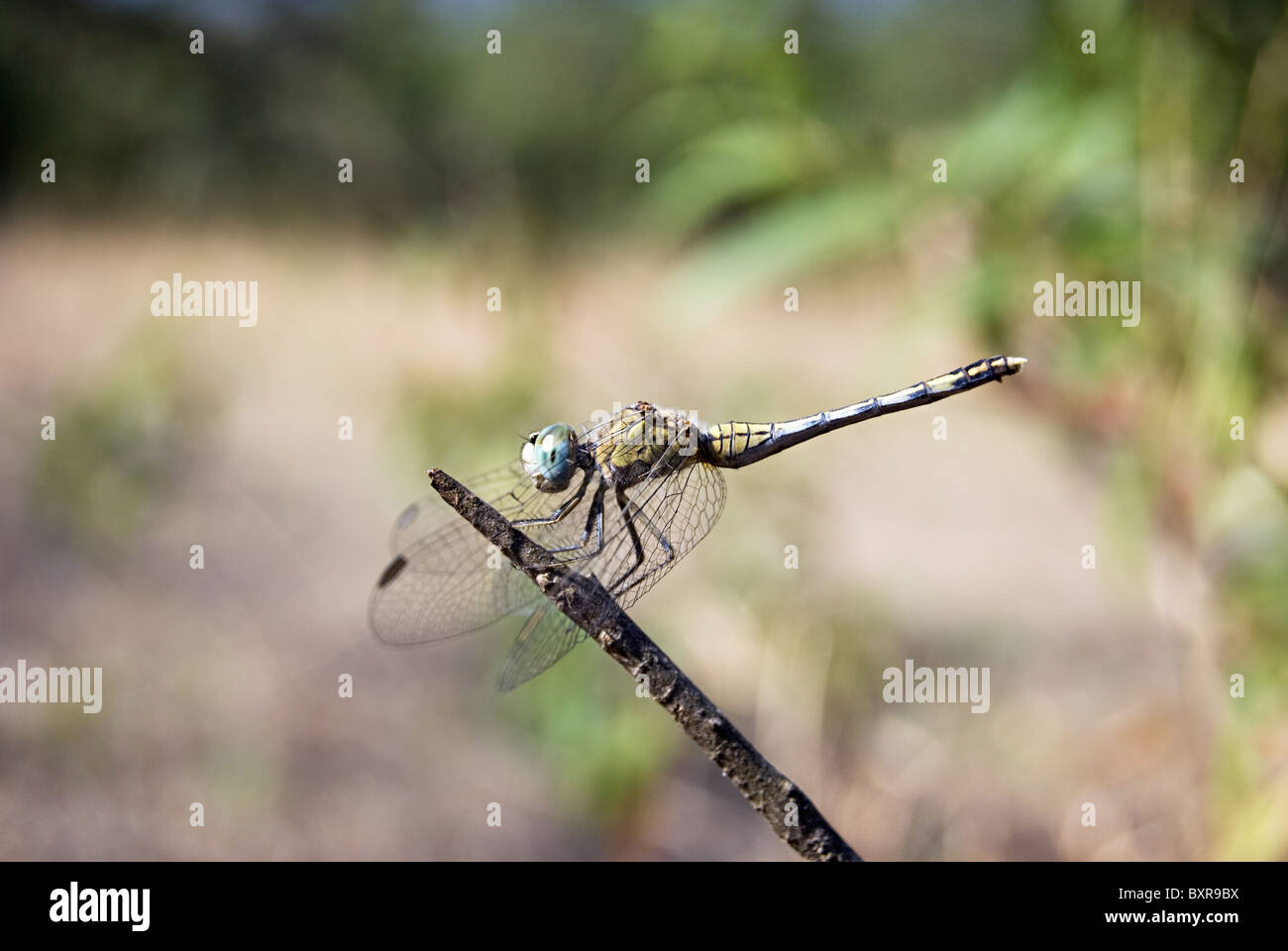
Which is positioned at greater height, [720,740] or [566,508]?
[566,508]

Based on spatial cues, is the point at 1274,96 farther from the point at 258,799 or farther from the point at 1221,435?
the point at 258,799

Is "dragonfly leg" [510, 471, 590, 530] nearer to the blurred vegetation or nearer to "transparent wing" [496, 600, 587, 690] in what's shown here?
"transparent wing" [496, 600, 587, 690]

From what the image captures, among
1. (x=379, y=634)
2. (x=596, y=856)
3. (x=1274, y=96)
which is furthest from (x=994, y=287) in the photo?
(x=596, y=856)

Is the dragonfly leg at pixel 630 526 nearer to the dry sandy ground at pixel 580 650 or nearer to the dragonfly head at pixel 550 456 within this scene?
the dragonfly head at pixel 550 456
